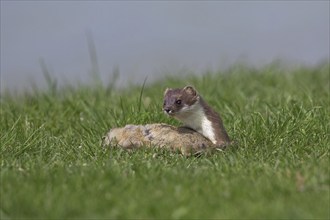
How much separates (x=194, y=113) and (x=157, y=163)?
1.50m

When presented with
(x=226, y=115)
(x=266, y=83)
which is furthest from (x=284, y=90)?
(x=226, y=115)

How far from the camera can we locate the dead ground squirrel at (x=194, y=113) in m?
9.13

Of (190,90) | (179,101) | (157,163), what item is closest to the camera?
(157,163)

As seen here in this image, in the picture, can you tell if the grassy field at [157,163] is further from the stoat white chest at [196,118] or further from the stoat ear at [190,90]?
the stoat ear at [190,90]

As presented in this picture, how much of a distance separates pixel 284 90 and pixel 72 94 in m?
2.95

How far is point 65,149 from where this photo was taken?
9.23 m

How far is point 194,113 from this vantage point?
938 centimetres

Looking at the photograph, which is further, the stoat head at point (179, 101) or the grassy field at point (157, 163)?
the stoat head at point (179, 101)

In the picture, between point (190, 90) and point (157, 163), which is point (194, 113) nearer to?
point (190, 90)

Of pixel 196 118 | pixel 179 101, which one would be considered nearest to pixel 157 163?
pixel 179 101

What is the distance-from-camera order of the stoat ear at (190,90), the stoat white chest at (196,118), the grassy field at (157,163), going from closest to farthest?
1. the grassy field at (157,163)
2. the stoat white chest at (196,118)
3. the stoat ear at (190,90)

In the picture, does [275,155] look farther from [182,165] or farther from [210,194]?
[210,194]

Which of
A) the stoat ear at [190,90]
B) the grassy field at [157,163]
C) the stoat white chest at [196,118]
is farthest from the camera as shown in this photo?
the stoat ear at [190,90]

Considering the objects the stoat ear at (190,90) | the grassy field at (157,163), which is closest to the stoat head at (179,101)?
the stoat ear at (190,90)
